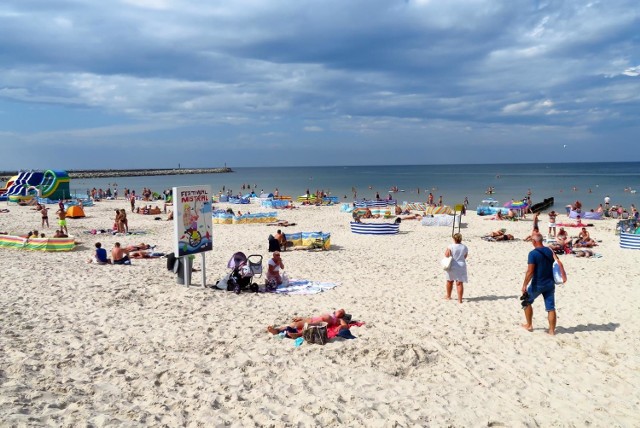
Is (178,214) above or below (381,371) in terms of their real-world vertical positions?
above

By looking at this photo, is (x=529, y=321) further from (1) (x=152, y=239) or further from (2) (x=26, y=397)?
(1) (x=152, y=239)

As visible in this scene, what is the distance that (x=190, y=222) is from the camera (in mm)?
8742

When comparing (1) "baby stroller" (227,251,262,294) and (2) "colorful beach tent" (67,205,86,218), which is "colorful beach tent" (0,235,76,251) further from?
(2) "colorful beach tent" (67,205,86,218)

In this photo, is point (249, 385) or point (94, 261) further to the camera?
point (94, 261)

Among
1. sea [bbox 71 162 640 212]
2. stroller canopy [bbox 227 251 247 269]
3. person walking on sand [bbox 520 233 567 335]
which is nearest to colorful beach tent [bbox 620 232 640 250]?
person walking on sand [bbox 520 233 567 335]

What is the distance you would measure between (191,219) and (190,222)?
60 millimetres

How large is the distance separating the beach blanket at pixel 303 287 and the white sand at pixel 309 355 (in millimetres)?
283

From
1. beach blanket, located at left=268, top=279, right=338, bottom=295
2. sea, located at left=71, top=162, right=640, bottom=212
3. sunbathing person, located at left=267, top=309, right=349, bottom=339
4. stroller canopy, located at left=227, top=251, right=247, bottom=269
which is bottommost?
sea, located at left=71, top=162, right=640, bottom=212

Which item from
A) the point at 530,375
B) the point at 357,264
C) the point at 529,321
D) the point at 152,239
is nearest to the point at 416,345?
the point at 530,375

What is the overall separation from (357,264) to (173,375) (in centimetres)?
774

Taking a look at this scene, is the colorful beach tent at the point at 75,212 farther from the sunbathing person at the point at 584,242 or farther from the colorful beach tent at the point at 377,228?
the sunbathing person at the point at 584,242

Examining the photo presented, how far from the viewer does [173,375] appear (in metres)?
5.06

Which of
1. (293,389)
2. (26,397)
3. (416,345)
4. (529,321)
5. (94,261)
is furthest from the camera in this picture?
(94,261)

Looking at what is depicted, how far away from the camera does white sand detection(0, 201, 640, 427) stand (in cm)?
437
